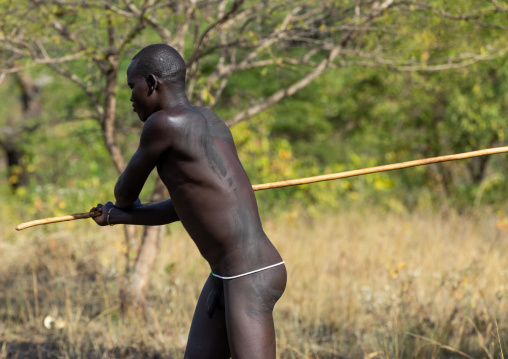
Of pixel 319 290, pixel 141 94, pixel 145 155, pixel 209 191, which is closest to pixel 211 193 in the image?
pixel 209 191

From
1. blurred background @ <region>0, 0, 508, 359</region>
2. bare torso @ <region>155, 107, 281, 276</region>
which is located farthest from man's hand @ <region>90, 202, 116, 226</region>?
blurred background @ <region>0, 0, 508, 359</region>

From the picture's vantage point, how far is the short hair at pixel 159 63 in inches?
88.7

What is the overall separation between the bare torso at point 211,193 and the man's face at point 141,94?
0.09 metres

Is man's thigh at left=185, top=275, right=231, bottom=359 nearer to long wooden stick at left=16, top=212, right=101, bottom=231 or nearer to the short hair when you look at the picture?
long wooden stick at left=16, top=212, right=101, bottom=231

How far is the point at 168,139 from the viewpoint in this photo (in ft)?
7.18

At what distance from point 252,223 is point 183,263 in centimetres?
364

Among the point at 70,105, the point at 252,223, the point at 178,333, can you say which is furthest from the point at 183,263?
the point at 70,105

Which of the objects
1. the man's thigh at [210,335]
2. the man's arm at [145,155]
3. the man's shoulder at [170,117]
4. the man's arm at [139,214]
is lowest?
the man's thigh at [210,335]

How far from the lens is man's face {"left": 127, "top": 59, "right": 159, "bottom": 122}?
228 cm

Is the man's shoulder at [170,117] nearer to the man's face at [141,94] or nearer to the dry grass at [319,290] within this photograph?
the man's face at [141,94]

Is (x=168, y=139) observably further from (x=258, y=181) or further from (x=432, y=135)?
(x=432, y=135)

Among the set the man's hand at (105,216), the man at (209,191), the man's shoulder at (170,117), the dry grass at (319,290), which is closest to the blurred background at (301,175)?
the dry grass at (319,290)

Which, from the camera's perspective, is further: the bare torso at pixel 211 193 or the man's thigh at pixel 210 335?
the man's thigh at pixel 210 335

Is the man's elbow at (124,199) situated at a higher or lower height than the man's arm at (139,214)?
higher
